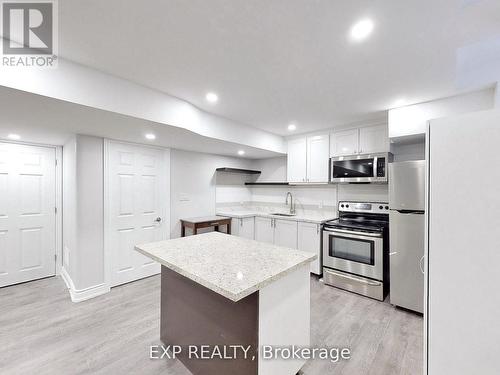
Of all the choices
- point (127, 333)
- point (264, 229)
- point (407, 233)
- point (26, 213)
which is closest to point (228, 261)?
point (127, 333)

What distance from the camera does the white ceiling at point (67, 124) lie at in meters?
1.79

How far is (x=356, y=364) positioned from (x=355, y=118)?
2.84m

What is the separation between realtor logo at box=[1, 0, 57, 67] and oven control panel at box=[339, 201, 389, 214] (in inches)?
153

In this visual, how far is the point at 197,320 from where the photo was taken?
1.65 meters

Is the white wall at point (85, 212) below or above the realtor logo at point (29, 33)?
below

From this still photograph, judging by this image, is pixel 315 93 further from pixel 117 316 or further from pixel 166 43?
pixel 117 316

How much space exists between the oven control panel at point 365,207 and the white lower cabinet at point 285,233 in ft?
2.86

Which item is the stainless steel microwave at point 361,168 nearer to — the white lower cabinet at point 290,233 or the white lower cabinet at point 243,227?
the white lower cabinet at point 290,233

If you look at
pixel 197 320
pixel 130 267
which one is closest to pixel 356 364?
pixel 197 320

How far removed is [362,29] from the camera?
55.5 inches

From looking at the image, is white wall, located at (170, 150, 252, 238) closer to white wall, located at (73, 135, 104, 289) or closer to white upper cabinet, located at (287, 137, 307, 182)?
white wall, located at (73, 135, 104, 289)

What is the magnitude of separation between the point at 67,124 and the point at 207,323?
244 centimetres

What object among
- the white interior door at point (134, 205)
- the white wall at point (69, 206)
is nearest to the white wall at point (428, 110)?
the white interior door at point (134, 205)

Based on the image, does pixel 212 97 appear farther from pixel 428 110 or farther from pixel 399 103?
pixel 428 110
